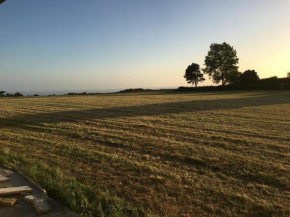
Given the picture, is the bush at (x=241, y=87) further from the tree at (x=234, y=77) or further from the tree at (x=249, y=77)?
the tree at (x=234, y=77)

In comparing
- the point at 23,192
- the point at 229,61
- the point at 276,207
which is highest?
the point at 229,61

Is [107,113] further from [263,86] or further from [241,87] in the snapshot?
[263,86]

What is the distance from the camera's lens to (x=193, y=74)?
228 feet

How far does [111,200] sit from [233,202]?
5.99 feet

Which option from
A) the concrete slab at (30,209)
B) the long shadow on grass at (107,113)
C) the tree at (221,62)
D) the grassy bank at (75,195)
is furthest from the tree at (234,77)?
the concrete slab at (30,209)

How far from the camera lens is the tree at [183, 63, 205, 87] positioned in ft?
226

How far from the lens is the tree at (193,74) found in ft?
226

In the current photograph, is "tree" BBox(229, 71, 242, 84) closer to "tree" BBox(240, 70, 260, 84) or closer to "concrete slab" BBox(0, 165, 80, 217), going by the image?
"tree" BBox(240, 70, 260, 84)

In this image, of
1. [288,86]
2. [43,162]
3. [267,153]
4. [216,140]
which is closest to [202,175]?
[267,153]

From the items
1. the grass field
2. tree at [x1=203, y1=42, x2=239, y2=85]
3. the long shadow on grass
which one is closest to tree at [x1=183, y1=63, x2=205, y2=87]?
tree at [x1=203, y1=42, x2=239, y2=85]

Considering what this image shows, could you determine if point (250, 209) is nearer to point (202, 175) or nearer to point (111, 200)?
point (202, 175)

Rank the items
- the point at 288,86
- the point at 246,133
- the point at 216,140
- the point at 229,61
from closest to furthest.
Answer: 1. the point at 216,140
2. the point at 246,133
3. the point at 288,86
4. the point at 229,61

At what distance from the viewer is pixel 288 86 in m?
44.2

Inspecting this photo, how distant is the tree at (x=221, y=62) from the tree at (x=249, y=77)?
2.84 meters
